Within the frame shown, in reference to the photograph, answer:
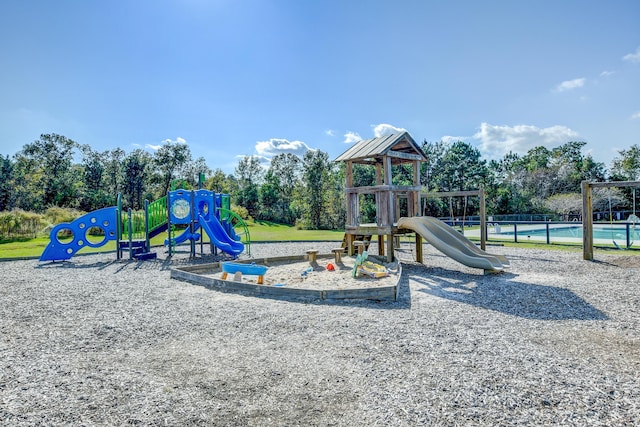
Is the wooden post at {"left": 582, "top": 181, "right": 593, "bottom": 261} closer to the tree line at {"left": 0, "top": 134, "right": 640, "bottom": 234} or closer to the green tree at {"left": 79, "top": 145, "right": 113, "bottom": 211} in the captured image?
the tree line at {"left": 0, "top": 134, "right": 640, "bottom": 234}

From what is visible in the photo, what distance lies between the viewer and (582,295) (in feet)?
19.7

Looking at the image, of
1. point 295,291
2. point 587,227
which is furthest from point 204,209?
point 587,227

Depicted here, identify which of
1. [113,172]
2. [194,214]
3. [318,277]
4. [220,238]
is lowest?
[318,277]

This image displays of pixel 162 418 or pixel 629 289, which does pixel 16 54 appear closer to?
pixel 162 418

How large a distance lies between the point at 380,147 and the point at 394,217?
207cm

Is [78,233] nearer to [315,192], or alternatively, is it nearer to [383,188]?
[383,188]

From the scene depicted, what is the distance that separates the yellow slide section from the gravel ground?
3.12ft

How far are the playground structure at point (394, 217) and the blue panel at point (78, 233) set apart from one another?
8.30m

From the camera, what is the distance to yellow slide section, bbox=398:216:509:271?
24.9 ft

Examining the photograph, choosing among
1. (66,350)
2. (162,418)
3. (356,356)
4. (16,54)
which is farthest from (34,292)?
(16,54)

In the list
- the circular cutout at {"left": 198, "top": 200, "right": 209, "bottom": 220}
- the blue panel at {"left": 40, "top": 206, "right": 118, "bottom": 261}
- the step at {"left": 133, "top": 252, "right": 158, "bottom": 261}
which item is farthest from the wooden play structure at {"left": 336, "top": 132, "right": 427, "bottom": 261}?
the blue panel at {"left": 40, "top": 206, "right": 118, "bottom": 261}

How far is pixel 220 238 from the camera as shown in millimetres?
12102

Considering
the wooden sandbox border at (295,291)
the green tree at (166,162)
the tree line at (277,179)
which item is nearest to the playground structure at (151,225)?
the wooden sandbox border at (295,291)

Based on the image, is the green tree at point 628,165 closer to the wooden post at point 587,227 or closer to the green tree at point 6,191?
the wooden post at point 587,227
